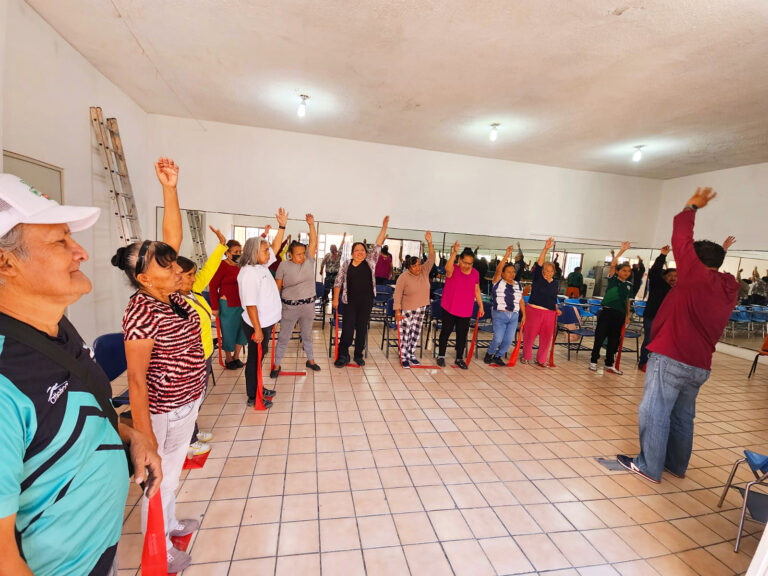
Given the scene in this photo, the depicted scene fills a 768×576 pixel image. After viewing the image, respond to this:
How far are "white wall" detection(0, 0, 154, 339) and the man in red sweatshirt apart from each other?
17.6ft

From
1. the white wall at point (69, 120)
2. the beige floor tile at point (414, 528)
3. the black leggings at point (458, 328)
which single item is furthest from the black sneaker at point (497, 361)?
the white wall at point (69, 120)

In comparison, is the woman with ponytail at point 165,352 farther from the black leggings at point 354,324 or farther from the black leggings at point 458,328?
the black leggings at point 458,328

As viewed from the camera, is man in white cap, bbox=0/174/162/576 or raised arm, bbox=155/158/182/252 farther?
raised arm, bbox=155/158/182/252

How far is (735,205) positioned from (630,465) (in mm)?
6896

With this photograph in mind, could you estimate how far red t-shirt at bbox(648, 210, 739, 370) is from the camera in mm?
2389

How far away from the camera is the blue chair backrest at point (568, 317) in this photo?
19.2 ft

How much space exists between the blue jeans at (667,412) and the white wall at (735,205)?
20.1ft

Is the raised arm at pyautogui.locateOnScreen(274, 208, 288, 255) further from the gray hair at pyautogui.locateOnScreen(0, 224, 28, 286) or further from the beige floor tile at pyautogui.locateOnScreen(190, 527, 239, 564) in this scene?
the gray hair at pyautogui.locateOnScreen(0, 224, 28, 286)

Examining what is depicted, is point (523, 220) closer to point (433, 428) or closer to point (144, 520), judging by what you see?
point (433, 428)

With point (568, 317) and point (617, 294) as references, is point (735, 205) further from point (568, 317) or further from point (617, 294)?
point (568, 317)

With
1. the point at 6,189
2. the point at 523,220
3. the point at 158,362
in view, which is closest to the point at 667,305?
the point at 158,362

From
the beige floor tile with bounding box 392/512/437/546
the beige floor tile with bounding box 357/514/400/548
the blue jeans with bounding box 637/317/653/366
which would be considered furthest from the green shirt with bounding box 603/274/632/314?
the beige floor tile with bounding box 357/514/400/548

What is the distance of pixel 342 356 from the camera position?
15.4 feet

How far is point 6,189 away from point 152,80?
4.93 m
